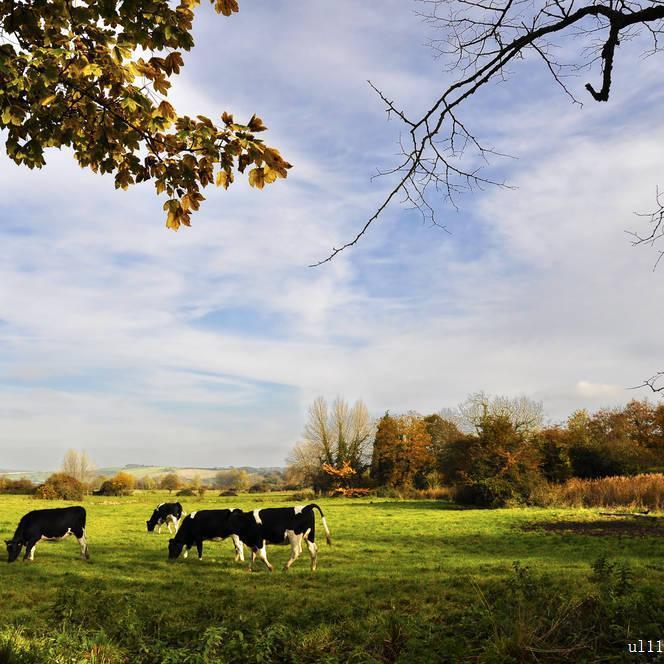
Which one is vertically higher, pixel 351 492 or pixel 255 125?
pixel 255 125

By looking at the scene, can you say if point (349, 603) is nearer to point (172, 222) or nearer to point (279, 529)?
point (279, 529)

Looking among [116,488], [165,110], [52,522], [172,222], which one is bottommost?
[116,488]

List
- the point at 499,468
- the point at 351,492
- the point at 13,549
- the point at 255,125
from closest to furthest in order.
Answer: the point at 255,125, the point at 13,549, the point at 499,468, the point at 351,492

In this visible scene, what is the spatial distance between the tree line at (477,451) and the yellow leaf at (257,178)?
26.7m

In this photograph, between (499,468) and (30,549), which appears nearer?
(30,549)

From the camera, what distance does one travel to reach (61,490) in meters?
45.8

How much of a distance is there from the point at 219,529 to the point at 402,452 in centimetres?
3424

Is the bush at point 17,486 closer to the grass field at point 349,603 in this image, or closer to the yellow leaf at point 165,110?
the grass field at point 349,603

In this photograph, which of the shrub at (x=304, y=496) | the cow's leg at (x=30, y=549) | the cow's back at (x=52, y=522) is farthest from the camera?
the shrub at (x=304, y=496)

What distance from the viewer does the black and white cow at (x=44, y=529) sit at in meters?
14.2

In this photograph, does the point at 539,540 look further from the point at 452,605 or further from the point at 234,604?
the point at 234,604

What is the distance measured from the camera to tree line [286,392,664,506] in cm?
2945

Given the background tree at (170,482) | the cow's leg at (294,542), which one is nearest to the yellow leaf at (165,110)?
the cow's leg at (294,542)

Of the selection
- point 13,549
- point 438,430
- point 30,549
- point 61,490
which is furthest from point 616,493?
point 61,490
